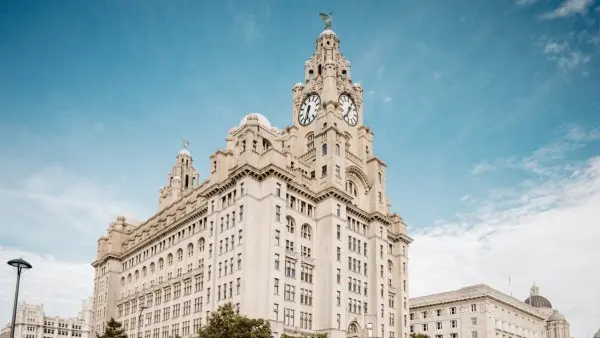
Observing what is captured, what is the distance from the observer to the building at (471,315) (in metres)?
129

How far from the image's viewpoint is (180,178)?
14175 cm

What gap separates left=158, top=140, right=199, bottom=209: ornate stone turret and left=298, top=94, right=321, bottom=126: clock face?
135 feet

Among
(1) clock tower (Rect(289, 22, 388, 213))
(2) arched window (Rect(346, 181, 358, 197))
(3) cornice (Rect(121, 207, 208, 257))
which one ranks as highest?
(1) clock tower (Rect(289, 22, 388, 213))

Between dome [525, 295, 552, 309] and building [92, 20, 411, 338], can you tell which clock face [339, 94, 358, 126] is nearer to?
building [92, 20, 411, 338]

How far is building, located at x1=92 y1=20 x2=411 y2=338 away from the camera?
275 ft

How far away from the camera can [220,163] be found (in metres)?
95.4

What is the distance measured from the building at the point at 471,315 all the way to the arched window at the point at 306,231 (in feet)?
187

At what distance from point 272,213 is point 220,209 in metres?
11.9

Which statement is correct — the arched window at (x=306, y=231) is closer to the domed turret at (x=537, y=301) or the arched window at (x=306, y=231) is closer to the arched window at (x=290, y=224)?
the arched window at (x=290, y=224)

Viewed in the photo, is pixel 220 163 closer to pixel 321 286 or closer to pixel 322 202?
pixel 322 202

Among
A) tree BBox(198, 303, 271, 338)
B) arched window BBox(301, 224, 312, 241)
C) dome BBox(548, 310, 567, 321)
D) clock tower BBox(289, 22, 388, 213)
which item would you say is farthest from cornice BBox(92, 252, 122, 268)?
dome BBox(548, 310, 567, 321)

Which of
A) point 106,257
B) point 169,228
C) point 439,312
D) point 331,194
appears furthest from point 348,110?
point 106,257

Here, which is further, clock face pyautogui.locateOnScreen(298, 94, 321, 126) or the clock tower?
clock face pyautogui.locateOnScreen(298, 94, 321, 126)

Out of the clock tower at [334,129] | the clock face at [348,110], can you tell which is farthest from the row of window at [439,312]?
the clock face at [348,110]
